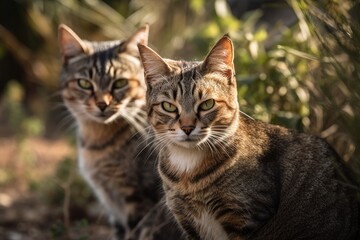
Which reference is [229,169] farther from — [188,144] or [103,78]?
[103,78]

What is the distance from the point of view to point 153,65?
11.8 feet

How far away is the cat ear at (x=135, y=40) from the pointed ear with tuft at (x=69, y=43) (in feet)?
1.13

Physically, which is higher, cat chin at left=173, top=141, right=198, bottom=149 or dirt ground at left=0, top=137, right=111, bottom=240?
cat chin at left=173, top=141, right=198, bottom=149

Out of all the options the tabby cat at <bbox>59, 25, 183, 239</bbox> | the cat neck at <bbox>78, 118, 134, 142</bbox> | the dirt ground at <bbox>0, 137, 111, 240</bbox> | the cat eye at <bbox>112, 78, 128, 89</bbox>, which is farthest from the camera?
the dirt ground at <bbox>0, 137, 111, 240</bbox>

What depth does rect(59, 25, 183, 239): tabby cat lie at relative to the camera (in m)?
4.45

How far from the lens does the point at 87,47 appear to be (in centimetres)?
478

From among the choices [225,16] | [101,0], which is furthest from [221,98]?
[101,0]

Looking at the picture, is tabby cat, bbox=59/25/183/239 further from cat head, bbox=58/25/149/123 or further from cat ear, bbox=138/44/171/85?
cat ear, bbox=138/44/171/85

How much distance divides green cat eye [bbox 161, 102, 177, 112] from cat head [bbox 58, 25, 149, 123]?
1.05 meters

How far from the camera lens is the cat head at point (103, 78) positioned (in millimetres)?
4543

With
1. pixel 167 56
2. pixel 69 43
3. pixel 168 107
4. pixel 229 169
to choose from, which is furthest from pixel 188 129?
pixel 167 56

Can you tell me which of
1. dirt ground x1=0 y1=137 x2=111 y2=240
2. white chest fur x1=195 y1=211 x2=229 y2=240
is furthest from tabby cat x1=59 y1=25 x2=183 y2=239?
white chest fur x1=195 y1=211 x2=229 y2=240

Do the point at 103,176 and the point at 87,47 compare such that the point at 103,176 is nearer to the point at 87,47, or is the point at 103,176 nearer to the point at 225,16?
the point at 87,47

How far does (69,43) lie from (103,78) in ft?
1.38
